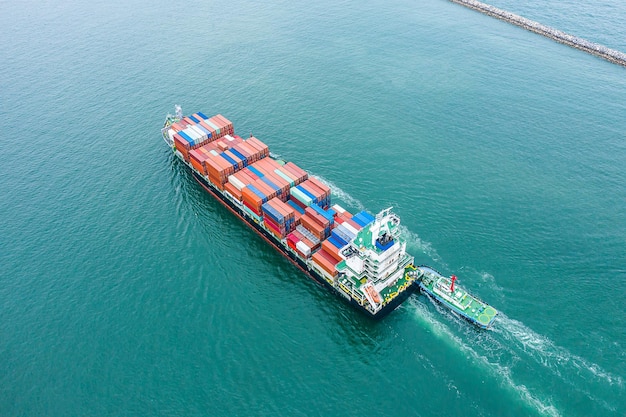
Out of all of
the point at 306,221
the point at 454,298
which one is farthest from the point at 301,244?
the point at 454,298

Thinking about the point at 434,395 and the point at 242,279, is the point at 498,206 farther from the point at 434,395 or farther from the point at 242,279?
the point at 242,279

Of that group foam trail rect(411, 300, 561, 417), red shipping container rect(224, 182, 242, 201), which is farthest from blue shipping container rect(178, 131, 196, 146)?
foam trail rect(411, 300, 561, 417)

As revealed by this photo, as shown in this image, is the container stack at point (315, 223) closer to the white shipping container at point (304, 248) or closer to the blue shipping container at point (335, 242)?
the blue shipping container at point (335, 242)

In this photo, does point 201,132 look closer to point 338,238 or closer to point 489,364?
point 338,238

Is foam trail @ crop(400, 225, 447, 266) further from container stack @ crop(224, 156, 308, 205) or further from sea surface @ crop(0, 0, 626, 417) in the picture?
container stack @ crop(224, 156, 308, 205)

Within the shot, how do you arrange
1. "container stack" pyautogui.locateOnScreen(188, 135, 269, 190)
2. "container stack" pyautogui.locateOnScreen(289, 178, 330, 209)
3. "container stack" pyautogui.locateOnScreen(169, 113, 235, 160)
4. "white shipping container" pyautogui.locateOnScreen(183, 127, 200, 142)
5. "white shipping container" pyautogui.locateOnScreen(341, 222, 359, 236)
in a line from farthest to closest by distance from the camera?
"white shipping container" pyautogui.locateOnScreen(183, 127, 200, 142)
"container stack" pyautogui.locateOnScreen(169, 113, 235, 160)
"container stack" pyautogui.locateOnScreen(188, 135, 269, 190)
"container stack" pyautogui.locateOnScreen(289, 178, 330, 209)
"white shipping container" pyautogui.locateOnScreen(341, 222, 359, 236)

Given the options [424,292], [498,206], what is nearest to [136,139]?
[424,292]
